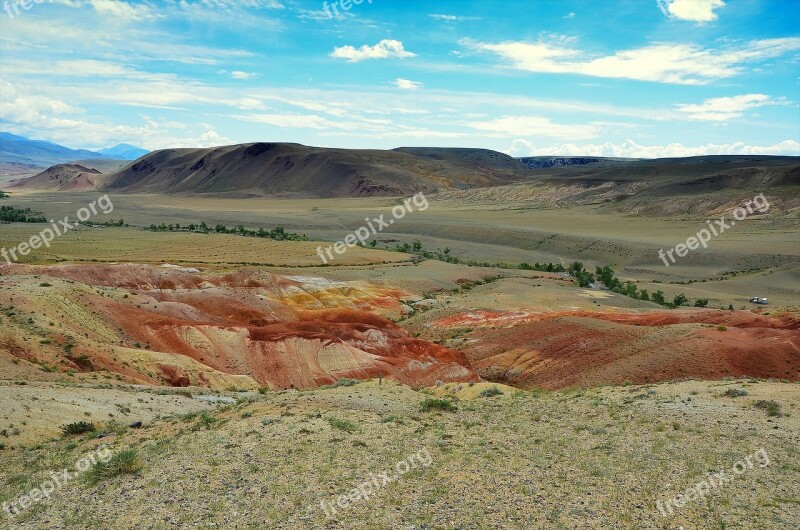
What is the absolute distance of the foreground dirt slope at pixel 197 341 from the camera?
89.9ft

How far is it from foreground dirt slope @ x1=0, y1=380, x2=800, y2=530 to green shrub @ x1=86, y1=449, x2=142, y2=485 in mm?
198

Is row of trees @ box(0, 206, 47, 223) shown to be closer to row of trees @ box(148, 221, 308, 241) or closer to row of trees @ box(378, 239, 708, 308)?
row of trees @ box(148, 221, 308, 241)

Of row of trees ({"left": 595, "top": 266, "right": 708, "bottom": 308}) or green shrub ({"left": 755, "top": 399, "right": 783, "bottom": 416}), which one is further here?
row of trees ({"left": 595, "top": 266, "right": 708, "bottom": 308})

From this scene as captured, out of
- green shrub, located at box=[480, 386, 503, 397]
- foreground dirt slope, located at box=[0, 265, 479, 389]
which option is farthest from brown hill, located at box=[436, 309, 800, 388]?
green shrub, located at box=[480, 386, 503, 397]

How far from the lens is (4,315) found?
93.5 feet

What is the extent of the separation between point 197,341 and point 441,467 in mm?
23704

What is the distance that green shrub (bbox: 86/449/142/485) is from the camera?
519 inches

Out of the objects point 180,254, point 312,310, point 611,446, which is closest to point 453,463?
point 611,446

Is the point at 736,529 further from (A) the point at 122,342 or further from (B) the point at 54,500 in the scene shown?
(A) the point at 122,342

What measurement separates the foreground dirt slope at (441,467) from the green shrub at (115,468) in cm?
20

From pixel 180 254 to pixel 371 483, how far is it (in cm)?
7938

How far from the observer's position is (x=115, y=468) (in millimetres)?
13297

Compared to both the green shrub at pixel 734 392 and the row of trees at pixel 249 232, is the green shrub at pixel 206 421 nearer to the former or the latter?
the green shrub at pixel 734 392

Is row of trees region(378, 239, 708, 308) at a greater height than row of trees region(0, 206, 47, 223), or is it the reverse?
row of trees region(0, 206, 47, 223)
